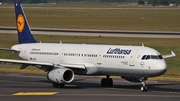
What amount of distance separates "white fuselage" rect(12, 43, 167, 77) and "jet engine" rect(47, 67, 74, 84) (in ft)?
4.60

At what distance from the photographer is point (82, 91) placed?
4431 centimetres

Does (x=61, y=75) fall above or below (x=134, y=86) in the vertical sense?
above

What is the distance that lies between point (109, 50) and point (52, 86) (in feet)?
20.3

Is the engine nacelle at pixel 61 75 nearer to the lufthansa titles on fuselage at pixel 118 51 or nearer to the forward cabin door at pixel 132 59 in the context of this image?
the lufthansa titles on fuselage at pixel 118 51

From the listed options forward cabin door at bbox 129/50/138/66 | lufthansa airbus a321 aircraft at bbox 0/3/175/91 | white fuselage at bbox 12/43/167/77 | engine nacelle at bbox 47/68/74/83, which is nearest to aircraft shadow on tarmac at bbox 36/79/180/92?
lufthansa airbus a321 aircraft at bbox 0/3/175/91

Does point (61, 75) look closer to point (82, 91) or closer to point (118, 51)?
point (82, 91)

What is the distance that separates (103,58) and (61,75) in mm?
3806

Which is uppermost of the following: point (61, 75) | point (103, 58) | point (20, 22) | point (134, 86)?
point (20, 22)

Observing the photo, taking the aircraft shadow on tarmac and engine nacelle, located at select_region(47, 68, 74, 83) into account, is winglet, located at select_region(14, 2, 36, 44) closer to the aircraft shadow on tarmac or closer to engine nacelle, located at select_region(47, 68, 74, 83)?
the aircraft shadow on tarmac

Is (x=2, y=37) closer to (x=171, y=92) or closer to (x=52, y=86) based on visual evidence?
(x=52, y=86)

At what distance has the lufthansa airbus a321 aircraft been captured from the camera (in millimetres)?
43656

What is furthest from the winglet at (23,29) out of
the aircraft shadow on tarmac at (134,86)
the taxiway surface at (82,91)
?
the aircraft shadow on tarmac at (134,86)

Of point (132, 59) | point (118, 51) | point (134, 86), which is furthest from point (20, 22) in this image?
point (132, 59)

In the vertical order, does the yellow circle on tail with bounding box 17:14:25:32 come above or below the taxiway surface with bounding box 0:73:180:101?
above
